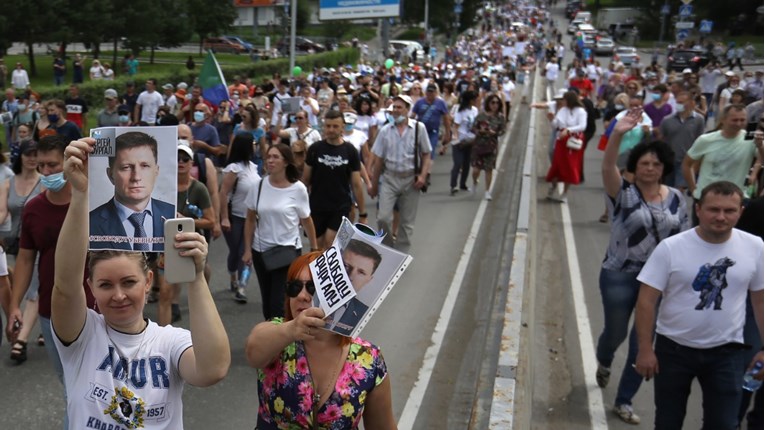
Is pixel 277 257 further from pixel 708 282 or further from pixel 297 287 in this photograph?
pixel 297 287

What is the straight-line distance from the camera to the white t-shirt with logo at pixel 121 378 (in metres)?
3.05

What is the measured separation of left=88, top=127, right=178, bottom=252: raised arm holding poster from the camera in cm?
311

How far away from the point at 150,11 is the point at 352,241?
49517mm

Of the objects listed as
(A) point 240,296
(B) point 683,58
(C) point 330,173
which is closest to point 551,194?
(C) point 330,173

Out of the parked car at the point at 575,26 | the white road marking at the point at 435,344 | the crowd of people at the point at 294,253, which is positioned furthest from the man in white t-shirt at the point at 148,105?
the parked car at the point at 575,26

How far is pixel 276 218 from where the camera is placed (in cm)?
699

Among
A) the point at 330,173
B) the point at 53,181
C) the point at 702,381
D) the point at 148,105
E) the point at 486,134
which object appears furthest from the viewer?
the point at 148,105

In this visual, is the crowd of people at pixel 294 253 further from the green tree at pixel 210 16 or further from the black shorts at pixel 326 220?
the green tree at pixel 210 16

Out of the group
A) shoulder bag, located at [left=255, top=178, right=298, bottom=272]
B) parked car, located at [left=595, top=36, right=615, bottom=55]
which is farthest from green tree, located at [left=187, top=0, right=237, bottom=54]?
shoulder bag, located at [left=255, top=178, right=298, bottom=272]

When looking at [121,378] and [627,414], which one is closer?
[121,378]

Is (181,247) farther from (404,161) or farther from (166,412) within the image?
(404,161)

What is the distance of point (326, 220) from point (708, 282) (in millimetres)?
4752

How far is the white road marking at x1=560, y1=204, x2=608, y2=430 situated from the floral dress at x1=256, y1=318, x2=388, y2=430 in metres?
3.18

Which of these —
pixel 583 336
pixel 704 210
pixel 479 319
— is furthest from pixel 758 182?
pixel 704 210
